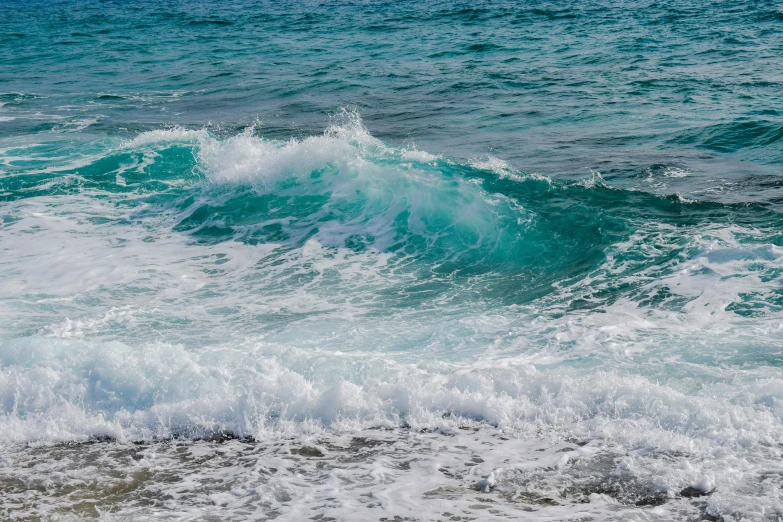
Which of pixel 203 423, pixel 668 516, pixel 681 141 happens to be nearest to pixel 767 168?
pixel 681 141

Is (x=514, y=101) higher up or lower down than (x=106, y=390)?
higher up

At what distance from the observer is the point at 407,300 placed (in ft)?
27.8

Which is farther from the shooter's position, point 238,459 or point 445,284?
point 445,284

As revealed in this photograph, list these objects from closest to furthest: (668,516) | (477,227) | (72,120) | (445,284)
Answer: (668,516) → (445,284) → (477,227) → (72,120)

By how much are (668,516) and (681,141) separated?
31.7 ft

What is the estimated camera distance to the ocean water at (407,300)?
203 inches

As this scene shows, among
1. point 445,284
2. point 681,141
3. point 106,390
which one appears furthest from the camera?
point 681,141

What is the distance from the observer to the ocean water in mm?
5148

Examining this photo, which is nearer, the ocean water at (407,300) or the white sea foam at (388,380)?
the white sea foam at (388,380)

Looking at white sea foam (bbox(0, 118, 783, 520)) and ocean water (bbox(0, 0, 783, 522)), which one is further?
ocean water (bbox(0, 0, 783, 522))

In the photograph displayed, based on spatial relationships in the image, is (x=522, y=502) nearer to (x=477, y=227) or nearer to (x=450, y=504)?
(x=450, y=504)

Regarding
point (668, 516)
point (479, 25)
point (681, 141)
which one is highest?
point (479, 25)

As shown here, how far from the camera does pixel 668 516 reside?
15.0 feet

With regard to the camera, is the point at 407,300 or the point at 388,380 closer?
the point at 388,380
